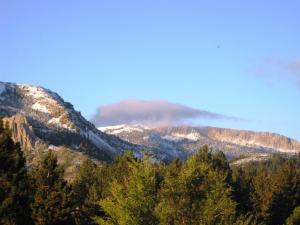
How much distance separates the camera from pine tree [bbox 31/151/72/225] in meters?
65.8

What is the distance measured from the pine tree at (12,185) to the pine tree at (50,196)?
1.32 metres

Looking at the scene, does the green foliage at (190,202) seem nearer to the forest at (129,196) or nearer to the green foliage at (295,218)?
the forest at (129,196)

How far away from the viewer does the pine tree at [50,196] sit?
65812mm

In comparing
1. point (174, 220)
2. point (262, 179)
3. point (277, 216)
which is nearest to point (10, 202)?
point (174, 220)

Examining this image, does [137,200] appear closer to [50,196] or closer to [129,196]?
[129,196]

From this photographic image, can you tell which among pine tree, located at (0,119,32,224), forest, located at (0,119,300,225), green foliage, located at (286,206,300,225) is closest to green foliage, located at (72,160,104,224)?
forest, located at (0,119,300,225)

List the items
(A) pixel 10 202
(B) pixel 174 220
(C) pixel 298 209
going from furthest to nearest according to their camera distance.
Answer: (C) pixel 298 209 → (A) pixel 10 202 → (B) pixel 174 220

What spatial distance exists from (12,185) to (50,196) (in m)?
4.55

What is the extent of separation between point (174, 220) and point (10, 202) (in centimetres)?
2034

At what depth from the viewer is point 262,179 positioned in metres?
127

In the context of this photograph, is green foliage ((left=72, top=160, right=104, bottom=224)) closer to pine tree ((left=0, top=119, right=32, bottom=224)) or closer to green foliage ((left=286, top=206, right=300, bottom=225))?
pine tree ((left=0, top=119, right=32, bottom=224))

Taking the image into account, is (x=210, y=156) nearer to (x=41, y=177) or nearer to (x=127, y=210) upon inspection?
(x=41, y=177)

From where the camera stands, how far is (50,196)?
66688 mm

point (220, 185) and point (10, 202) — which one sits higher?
point (220, 185)
